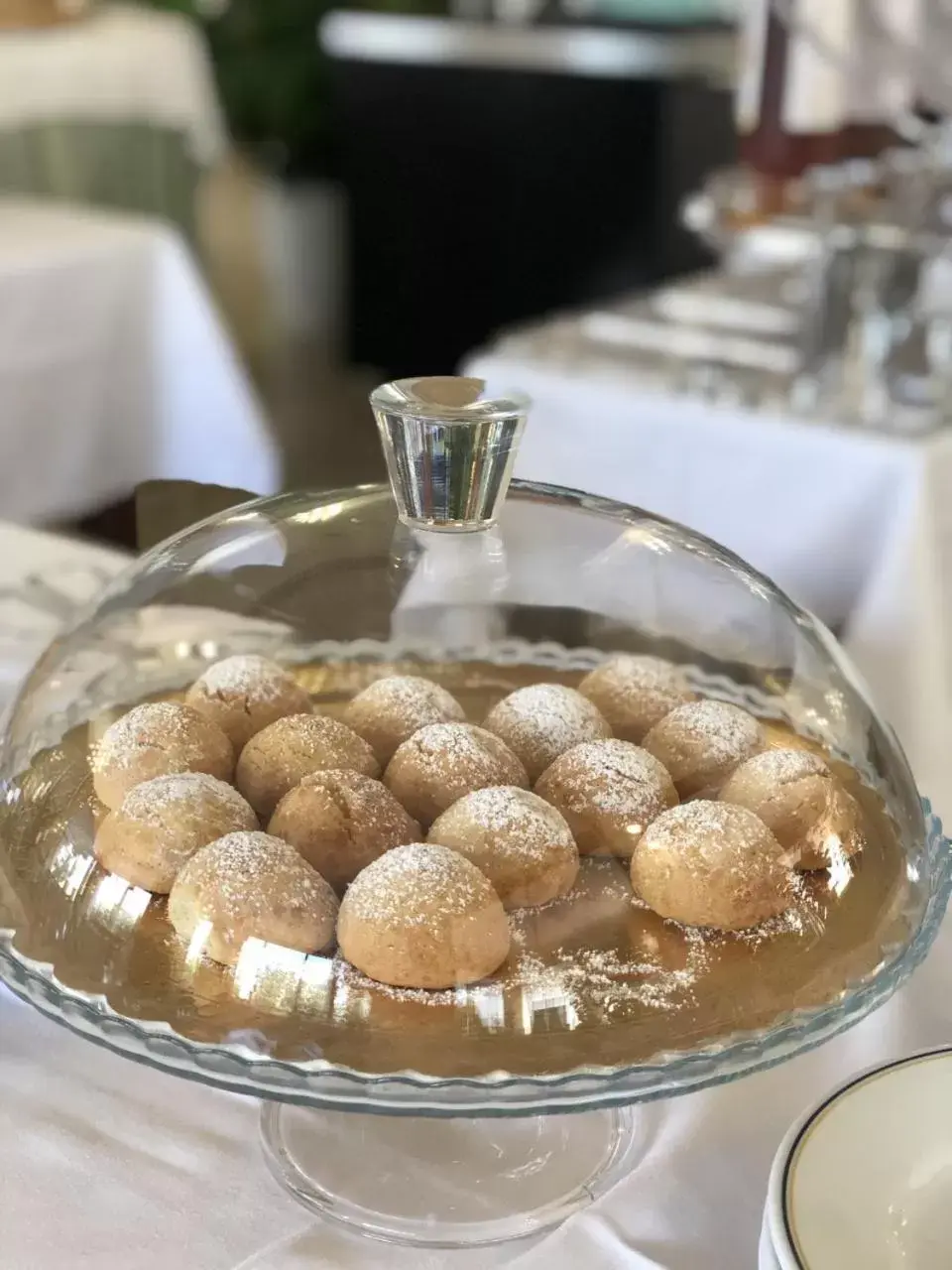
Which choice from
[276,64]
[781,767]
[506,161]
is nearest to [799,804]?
[781,767]

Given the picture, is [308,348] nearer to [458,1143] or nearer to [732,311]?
[732,311]

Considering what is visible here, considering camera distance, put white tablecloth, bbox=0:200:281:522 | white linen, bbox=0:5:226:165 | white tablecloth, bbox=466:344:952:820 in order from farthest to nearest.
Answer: white linen, bbox=0:5:226:165
white tablecloth, bbox=0:200:281:522
white tablecloth, bbox=466:344:952:820

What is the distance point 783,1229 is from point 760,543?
108 centimetres

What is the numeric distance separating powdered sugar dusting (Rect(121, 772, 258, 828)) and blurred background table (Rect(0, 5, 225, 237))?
2.29m

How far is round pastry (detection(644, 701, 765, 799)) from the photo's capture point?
62 centimetres

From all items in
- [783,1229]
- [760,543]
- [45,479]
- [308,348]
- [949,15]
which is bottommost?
[308,348]

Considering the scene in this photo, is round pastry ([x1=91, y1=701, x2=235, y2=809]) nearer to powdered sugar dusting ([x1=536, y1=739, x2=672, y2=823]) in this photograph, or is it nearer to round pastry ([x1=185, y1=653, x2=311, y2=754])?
round pastry ([x1=185, y1=653, x2=311, y2=754])

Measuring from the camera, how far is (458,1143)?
57 centimetres

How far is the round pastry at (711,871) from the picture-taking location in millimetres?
534

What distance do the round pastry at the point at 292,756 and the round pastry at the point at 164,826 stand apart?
0.02 meters

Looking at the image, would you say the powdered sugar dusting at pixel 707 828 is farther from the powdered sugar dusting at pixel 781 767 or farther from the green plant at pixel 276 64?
the green plant at pixel 276 64

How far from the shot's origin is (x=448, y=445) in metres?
0.56

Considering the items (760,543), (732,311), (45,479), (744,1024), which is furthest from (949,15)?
(744,1024)

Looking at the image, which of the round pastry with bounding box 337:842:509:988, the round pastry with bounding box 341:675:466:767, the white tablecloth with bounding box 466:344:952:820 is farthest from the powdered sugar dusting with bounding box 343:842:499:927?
the white tablecloth with bounding box 466:344:952:820
